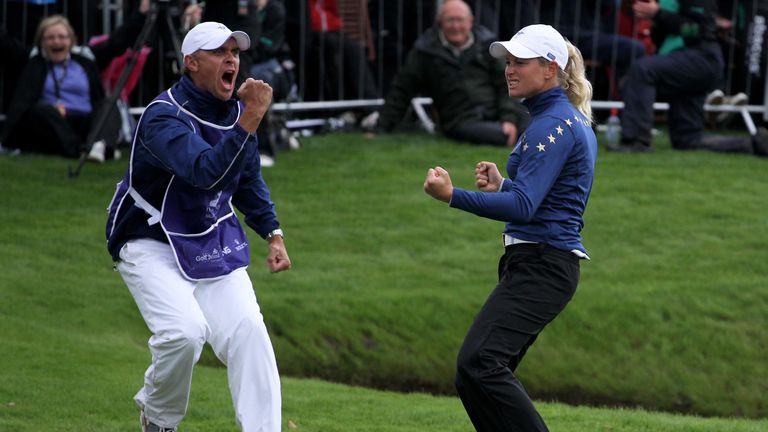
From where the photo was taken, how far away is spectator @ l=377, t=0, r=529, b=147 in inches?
593

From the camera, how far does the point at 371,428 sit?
24.9 feet

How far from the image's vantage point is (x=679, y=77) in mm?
14750

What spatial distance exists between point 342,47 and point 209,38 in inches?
392

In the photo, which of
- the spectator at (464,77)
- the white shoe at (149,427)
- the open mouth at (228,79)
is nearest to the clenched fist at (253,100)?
the open mouth at (228,79)

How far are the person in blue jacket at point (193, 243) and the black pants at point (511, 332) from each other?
36.5 inches

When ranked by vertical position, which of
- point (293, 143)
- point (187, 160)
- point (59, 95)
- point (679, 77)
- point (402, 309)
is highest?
point (187, 160)

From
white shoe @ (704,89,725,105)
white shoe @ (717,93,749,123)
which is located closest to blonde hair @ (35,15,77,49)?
white shoe @ (704,89,725,105)

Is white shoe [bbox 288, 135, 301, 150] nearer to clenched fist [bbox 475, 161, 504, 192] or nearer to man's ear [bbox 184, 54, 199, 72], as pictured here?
man's ear [bbox 184, 54, 199, 72]

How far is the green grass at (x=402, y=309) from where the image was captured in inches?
320

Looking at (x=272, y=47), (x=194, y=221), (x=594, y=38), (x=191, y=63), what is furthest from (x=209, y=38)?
(x=594, y=38)

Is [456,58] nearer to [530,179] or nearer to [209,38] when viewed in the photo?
[209,38]

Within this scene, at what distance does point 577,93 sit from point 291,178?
756 cm

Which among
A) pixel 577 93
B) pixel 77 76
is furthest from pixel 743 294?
pixel 77 76

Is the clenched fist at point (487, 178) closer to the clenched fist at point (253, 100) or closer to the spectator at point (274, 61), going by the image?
the clenched fist at point (253, 100)
